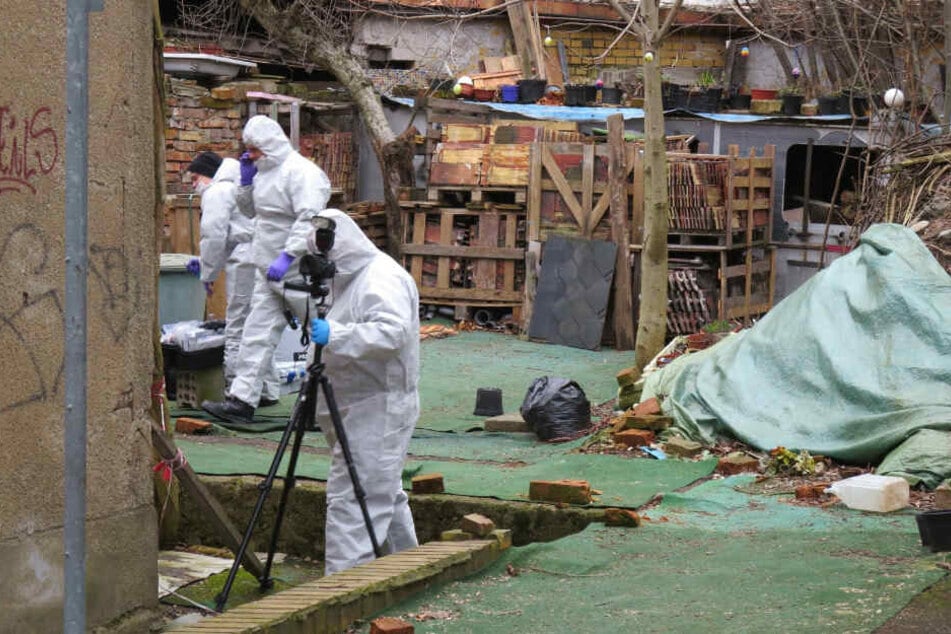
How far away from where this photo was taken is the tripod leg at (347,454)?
6656 millimetres

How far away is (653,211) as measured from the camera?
42.3 ft

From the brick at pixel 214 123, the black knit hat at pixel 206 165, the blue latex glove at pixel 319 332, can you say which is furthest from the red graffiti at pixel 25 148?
the brick at pixel 214 123

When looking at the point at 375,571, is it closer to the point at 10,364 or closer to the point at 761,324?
the point at 10,364

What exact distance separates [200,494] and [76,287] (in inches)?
141

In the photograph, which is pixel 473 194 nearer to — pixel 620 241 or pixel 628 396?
pixel 620 241

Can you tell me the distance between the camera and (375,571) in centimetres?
609

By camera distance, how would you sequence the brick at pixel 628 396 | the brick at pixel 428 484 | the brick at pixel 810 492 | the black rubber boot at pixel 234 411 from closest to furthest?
1. the brick at pixel 810 492
2. the brick at pixel 428 484
3. the black rubber boot at pixel 234 411
4. the brick at pixel 628 396

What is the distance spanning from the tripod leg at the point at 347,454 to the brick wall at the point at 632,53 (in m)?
17.8

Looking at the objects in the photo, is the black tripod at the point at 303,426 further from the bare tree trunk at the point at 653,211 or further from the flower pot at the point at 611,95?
the flower pot at the point at 611,95

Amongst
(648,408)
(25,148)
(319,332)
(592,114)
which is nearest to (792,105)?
(592,114)

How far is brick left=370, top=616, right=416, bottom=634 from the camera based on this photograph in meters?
5.14

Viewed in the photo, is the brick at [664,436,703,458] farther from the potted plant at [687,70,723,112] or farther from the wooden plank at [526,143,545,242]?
the potted plant at [687,70,723,112]

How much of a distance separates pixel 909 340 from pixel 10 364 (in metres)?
6.03

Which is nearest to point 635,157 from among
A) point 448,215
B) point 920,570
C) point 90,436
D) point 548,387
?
point 448,215
